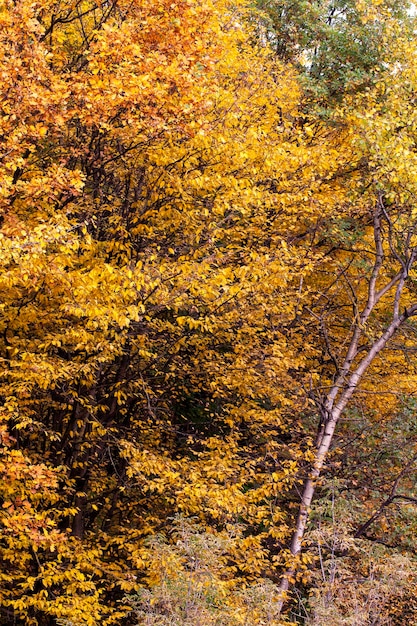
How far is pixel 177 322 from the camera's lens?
11.8m

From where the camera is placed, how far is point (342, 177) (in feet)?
53.1

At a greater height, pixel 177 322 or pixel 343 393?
pixel 177 322

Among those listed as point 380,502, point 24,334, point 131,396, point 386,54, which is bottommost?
point 380,502

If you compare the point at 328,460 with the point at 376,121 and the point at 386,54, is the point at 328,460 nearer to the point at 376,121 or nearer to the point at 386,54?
the point at 376,121

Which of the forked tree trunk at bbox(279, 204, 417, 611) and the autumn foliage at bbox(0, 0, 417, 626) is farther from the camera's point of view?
the forked tree trunk at bbox(279, 204, 417, 611)

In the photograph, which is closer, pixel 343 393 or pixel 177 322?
pixel 177 322

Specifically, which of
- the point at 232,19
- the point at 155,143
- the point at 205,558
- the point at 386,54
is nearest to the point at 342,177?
the point at 386,54

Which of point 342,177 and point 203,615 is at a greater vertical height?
point 342,177

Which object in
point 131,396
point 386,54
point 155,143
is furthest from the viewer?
point 386,54

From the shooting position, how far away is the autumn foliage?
27.6ft

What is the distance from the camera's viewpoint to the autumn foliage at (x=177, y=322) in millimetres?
8398

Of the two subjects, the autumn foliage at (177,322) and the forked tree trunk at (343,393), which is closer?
A: the autumn foliage at (177,322)

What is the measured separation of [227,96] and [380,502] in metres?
7.72

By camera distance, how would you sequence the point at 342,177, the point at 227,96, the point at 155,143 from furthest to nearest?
the point at 342,177
the point at 227,96
the point at 155,143
